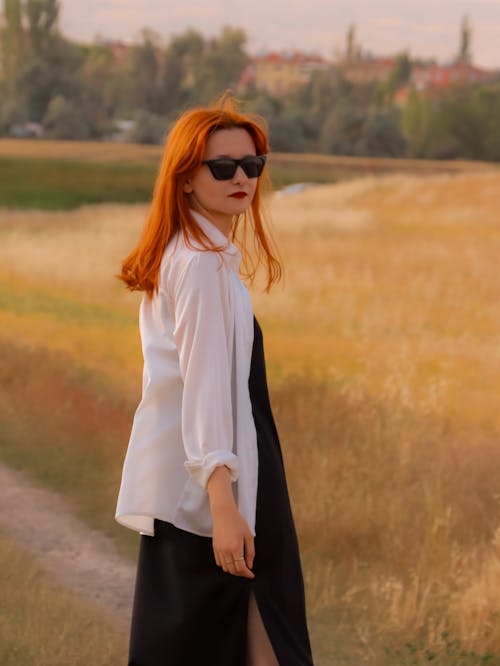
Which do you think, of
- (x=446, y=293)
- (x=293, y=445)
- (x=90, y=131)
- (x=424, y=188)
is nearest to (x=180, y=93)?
(x=90, y=131)

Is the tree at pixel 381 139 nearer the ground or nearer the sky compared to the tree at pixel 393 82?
nearer the ground

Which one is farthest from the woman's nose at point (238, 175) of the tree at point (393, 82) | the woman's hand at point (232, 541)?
the tree at point (393, 82)

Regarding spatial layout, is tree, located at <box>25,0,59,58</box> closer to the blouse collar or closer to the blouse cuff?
the blouse collar

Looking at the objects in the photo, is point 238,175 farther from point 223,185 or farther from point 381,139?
point 381,139

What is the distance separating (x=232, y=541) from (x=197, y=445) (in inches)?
8.1

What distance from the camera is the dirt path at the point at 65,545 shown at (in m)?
4.85

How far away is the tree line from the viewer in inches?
768

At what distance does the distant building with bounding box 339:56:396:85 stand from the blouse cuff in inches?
782

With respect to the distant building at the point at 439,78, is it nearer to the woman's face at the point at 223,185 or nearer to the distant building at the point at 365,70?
the distant building at the point at 365,70

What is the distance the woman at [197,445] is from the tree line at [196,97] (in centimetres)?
1586

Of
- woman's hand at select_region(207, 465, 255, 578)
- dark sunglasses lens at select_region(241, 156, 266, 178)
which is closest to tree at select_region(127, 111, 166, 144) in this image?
dark sunglasses lens at select_region(241, 156, 266, 178)

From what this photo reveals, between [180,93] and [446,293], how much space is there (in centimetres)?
1169

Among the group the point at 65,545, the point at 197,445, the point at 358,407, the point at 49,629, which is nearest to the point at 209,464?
the point at 197,445

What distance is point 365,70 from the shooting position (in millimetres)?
22281
